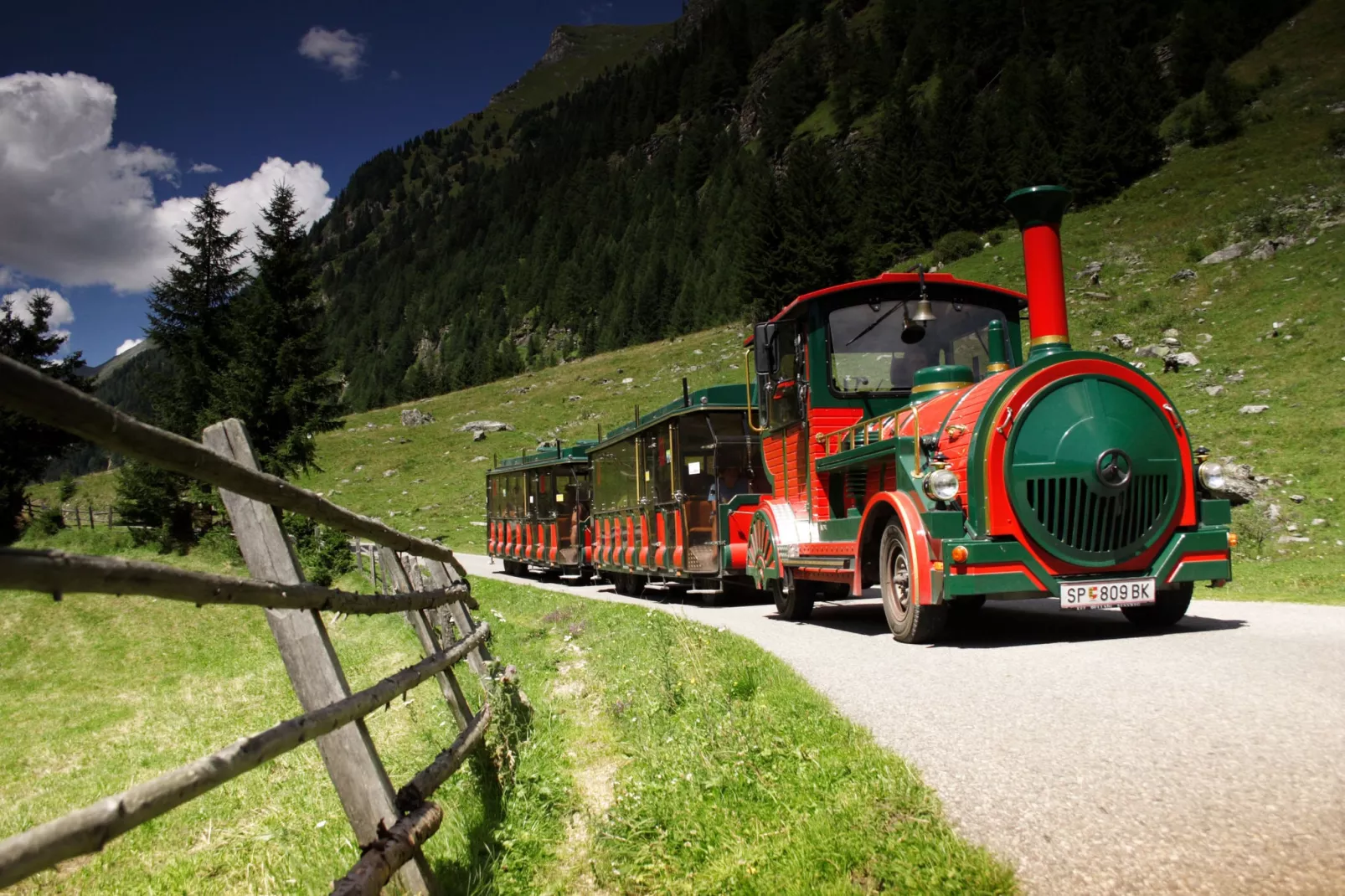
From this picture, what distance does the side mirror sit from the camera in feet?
37.3

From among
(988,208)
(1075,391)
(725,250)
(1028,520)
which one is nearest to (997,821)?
(1028,520)

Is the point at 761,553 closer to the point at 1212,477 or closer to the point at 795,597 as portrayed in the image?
the point at 795,597

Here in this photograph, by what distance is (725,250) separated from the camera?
9788 centimetres

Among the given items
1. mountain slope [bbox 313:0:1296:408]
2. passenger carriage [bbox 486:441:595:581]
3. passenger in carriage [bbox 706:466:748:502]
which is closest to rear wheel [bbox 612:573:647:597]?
passenger carriage [bbox 486:441:595:581]

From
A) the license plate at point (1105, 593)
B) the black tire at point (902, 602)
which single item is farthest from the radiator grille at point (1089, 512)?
the black tire at point (902, 602)

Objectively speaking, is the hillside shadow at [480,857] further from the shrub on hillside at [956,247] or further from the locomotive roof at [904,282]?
the shrub on hillside at [956,247]

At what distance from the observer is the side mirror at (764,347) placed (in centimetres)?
1138

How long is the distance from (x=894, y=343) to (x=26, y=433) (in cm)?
2712

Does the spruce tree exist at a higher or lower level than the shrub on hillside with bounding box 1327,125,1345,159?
lower

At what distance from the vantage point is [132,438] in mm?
2688

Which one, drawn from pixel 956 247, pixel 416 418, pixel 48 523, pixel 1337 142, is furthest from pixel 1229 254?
pixel 416 418

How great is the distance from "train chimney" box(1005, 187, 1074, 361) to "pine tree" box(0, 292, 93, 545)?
666 inches

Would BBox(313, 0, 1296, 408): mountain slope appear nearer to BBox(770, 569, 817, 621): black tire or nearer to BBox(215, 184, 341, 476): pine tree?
BBox(215, 184, 341, 476): pine tree

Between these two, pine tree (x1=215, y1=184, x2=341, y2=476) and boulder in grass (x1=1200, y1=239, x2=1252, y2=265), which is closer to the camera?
pine tree (x1=215, y1=184, x2=341, y2=476)
